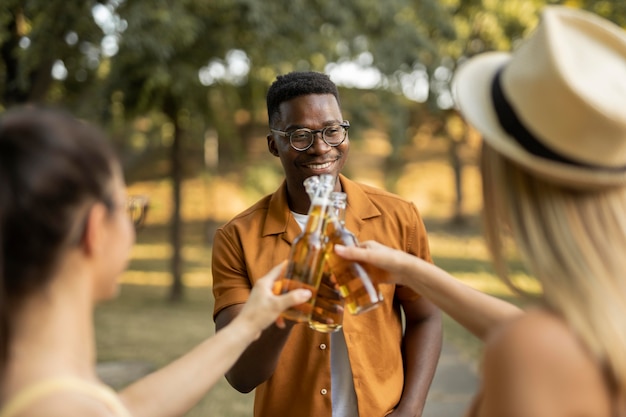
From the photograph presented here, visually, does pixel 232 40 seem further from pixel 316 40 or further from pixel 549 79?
pixel 549 79

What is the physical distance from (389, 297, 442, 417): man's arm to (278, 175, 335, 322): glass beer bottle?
0.81 metres

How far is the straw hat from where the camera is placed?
63.2 inches

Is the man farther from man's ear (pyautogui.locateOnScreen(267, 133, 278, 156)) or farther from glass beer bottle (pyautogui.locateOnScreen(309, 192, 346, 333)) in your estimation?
glass beer bottle (pyautogui.locateOnScreen(309, 192, 346, 333))

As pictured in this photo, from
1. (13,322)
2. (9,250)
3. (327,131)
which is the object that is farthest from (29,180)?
(327,131)

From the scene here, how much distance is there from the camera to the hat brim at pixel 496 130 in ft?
5.39

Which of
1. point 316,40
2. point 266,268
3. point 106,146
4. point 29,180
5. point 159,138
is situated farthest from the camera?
point 159,138

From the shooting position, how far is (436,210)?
27.8 m

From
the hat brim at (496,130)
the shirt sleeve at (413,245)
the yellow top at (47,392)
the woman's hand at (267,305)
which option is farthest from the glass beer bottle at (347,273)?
the yellow top at (47,392)

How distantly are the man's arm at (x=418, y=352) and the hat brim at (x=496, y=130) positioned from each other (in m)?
1.19

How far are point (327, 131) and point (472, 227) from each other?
80.0ft

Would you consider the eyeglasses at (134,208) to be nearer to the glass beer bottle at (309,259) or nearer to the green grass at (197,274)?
the glass beer bottle at (309,259)

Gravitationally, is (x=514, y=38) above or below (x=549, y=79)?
above

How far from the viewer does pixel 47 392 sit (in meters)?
1.55

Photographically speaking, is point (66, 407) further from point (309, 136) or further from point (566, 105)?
point (309, 136)
